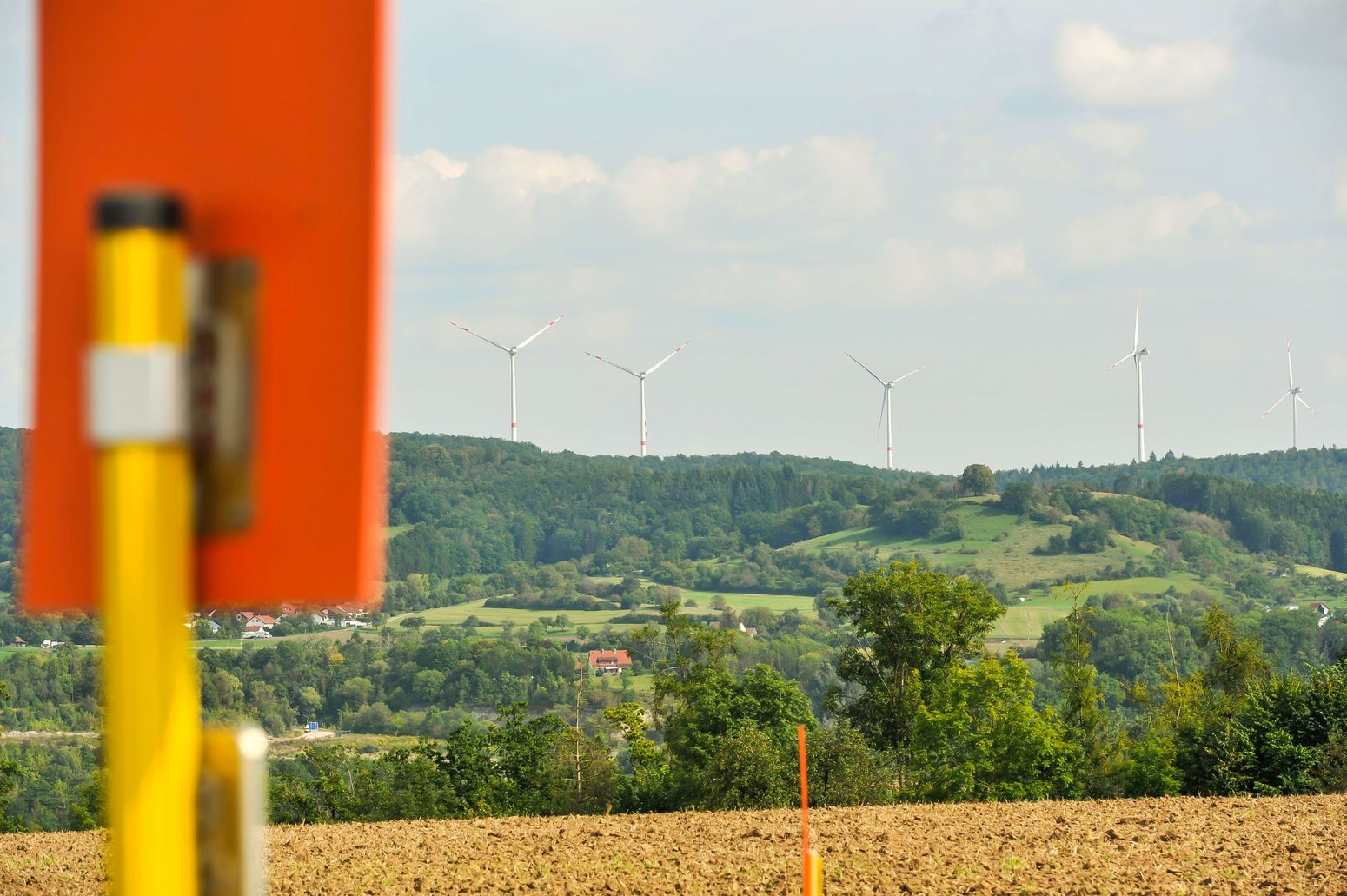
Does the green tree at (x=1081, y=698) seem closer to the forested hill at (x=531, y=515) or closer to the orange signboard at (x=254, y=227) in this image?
the orange signboard at (x=254, y=227)

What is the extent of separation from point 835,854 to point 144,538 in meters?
20.3

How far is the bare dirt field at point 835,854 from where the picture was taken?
1805cm

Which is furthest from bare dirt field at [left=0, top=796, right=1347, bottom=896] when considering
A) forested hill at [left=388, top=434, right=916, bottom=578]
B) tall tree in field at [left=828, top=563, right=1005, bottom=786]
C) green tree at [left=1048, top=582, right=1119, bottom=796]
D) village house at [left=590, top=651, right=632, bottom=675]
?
forested hill at [left=388, top=434, right=916, bottom=578]

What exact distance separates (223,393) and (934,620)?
57906mm

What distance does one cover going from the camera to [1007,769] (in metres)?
54.1

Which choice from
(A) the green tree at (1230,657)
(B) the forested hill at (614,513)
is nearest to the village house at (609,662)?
(A) the green tree at (1230,657)

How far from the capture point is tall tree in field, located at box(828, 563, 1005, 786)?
57812 mm

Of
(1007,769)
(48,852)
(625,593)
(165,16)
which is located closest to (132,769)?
(165,16)

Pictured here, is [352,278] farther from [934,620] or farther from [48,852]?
[934,620]

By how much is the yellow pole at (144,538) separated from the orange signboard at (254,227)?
2.2 inches

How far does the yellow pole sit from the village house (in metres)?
90.5

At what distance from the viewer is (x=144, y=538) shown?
3.89 feet

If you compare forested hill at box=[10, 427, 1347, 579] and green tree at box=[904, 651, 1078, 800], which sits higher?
forested hill at box=[10, 427, 1347, 579]

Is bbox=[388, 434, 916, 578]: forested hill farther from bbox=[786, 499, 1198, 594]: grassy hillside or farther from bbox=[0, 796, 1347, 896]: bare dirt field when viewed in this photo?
bbox=[0, 796, 1347, 896]: bare dirt field
